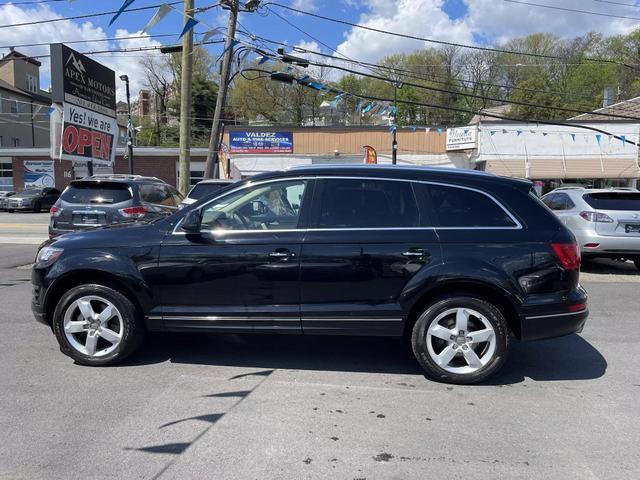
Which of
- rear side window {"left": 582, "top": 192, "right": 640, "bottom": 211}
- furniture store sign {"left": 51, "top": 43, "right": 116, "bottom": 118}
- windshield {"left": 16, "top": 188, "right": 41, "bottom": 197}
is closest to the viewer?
rear side window {"left": 582, "top": 192, "right": 640, "bottom": 211}

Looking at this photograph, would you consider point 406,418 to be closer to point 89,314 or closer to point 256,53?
point 89,314

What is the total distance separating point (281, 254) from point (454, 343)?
1652 mm

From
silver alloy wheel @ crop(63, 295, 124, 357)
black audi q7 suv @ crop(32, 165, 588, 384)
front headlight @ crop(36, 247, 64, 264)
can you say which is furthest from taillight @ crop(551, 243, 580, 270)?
front headlight @ crop(36, 247, 64, 264)

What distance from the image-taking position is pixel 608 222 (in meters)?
9.19

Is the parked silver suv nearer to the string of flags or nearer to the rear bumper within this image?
the rear bumper

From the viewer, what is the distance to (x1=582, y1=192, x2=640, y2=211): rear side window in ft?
30.5

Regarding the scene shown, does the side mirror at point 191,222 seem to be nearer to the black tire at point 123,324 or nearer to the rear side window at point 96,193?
the black tire at point 123,324

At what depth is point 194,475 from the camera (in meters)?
2.97

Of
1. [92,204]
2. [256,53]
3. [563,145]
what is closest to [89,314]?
[92,204]

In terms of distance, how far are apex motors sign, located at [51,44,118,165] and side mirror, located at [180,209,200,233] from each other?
9750mm

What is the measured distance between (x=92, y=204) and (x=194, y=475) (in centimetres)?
733

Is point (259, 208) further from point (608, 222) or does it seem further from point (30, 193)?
point (30, 193)

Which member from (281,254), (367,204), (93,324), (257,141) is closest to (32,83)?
(257,141)

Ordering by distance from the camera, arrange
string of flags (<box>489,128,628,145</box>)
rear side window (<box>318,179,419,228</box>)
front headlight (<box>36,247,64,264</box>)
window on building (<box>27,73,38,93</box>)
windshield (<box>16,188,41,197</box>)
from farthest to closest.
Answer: window on building (<box>27,73,38,93</box>) → windshield (<box>16,188,41,197</box>) → string of flags (<box>489,128,628,145</box>) → front headlight (<box>36,247,64,264</box>) → rear side window (<box>318,179,419,228</box>)
